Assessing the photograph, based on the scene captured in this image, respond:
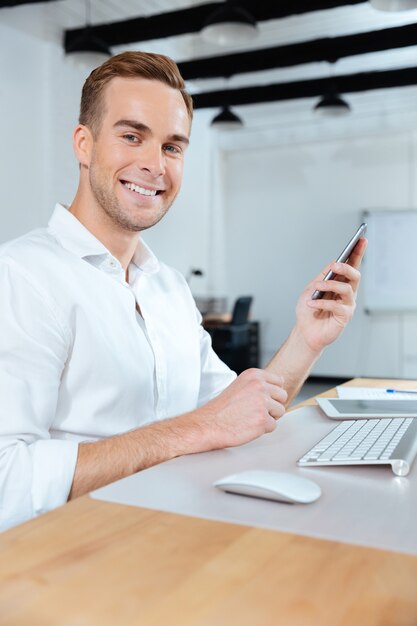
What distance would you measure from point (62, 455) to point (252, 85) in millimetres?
6984

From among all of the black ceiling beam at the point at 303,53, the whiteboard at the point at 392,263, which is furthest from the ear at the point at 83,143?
the whiteboard at the point at 392,263

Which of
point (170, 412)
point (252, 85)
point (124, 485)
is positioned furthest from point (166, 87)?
point (252, 85)

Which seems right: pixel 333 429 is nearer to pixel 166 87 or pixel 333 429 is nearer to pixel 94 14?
pixel 166 87

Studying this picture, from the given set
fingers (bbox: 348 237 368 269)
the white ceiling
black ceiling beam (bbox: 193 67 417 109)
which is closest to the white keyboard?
fingers (bbox: 348 237 368 269)

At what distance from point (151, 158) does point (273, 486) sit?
927mm

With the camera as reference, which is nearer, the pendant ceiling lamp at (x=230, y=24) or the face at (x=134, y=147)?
the face at (x=134, y=147)

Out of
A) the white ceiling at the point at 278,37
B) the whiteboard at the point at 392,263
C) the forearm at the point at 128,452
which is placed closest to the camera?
the forearm at the point at 128,452

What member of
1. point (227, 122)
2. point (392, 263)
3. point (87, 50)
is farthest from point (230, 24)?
point (392, 263)

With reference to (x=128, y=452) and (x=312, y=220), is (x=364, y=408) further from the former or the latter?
(x=312, y=220)

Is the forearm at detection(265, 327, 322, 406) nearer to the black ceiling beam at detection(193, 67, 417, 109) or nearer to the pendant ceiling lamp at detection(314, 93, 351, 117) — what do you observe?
the pendant ceiling lamp at detection(314, 93, 351, 117)

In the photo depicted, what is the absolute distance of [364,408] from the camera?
148 centimetres

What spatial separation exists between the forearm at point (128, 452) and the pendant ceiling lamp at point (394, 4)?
11.1ft

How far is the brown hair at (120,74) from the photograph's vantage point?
1473 millimetres

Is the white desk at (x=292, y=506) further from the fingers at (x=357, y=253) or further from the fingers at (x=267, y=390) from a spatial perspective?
the fingers at (x=357, y=253)
